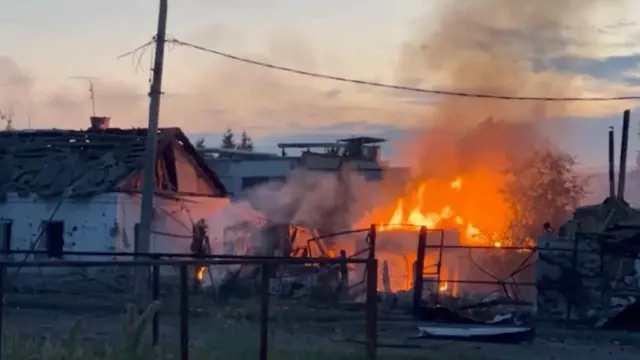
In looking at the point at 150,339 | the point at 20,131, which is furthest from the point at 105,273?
the point at 150,339

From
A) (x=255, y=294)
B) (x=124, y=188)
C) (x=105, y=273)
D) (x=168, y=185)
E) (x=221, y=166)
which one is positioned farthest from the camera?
(x=221, y=166)

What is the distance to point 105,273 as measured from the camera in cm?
3478

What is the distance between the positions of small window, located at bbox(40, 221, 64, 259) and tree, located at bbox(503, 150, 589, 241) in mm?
30525

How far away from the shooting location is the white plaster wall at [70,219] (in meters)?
39.2

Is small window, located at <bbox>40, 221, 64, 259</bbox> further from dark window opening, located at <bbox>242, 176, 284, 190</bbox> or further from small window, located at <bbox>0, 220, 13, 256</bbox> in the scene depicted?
dark window opening, located at <bbox>242, 176, 284, 190</bbox>

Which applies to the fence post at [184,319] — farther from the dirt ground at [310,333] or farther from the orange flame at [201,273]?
the orange flame at [201,273]

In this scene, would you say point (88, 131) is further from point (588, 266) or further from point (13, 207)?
point (588, 266)

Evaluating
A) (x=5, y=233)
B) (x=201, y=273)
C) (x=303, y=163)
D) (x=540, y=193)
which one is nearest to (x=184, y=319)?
(x=201, y=273)

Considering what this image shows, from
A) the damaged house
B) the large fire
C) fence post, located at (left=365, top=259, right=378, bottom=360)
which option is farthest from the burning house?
the damaged house

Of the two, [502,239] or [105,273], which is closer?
[105,273]

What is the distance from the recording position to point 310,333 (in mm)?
21484

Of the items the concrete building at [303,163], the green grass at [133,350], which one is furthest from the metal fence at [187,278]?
the concrete building at [303,163]

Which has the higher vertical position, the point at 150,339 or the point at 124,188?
the point at 124,188

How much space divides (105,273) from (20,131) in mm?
13533
